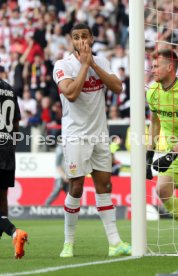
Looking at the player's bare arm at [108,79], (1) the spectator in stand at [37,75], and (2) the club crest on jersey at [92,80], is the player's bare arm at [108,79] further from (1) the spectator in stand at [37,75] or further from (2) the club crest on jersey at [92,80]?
(1) the spectator in stand at [37,75]

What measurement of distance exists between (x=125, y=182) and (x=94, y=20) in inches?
260

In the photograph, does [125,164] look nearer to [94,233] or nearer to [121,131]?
[121,131]

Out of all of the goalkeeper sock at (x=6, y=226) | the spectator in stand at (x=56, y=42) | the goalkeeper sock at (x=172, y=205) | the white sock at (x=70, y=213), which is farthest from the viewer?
the spectator in stand at (x=56, y=42)

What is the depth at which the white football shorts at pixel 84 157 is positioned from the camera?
7949 millimetres

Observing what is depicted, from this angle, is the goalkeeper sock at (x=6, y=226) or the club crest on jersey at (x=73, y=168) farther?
the club crest on jersey at (x=73, y=168)

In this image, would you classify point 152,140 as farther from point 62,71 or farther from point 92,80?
point 62,71

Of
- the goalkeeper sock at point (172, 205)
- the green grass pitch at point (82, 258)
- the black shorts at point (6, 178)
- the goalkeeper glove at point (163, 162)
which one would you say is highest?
the goalkeeper glove at point (163, 162)

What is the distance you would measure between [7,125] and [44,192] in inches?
348

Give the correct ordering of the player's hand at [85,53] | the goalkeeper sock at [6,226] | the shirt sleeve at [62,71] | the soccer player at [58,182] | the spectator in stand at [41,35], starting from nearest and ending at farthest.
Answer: the goalkeeper sock at [6,226], the player's hand at [85,53], the shirt sleeve at [62,71], the soccer player at [58,182], the spectator in stand at [41,35]

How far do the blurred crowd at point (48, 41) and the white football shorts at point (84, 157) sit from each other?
457 inches

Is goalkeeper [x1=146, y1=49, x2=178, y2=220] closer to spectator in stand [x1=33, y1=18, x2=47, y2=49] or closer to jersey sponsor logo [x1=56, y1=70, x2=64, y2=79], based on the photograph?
jersey sponsor logo [x1=56, y1=70, x2=64, y2=79]

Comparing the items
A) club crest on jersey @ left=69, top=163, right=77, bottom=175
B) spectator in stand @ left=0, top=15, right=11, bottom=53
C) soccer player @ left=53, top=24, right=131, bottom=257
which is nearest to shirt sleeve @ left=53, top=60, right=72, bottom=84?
soccer player @ left=53, top=24, right=131, bottom=257

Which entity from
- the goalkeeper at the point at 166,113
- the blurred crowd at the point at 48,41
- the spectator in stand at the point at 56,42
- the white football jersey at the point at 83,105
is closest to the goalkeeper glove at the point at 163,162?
the goalkeeper at the point at 166,113

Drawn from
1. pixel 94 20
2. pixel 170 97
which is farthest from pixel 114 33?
pixel 170 97
